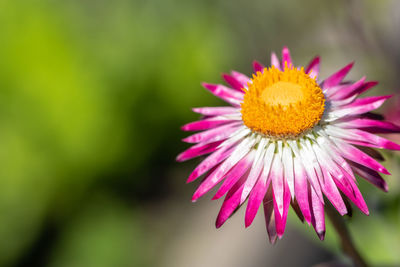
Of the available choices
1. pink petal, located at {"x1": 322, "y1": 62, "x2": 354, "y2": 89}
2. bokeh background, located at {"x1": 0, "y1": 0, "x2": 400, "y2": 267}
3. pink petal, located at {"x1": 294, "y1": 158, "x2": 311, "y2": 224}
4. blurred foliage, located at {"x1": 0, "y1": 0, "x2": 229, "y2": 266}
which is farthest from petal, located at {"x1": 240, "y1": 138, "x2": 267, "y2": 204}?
blurred foliage, located at {"x1": 0, "y1": 0, "x2": 229, "y2": 266}

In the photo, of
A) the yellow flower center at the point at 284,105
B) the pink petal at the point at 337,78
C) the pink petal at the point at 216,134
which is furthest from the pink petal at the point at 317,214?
the pink petal at the point at 337,78

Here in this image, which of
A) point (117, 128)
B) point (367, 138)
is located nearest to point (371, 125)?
point (367, 138)

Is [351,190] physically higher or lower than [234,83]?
lower

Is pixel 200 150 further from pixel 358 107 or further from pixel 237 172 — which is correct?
pixel 358 107

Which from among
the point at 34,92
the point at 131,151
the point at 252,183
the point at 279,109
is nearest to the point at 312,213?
the point at 252,183

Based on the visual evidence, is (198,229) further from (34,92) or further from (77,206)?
(34,92)

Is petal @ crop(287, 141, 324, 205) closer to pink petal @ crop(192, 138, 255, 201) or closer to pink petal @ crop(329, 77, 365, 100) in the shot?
pink petal @ crop(192, 138, 255, 201)
